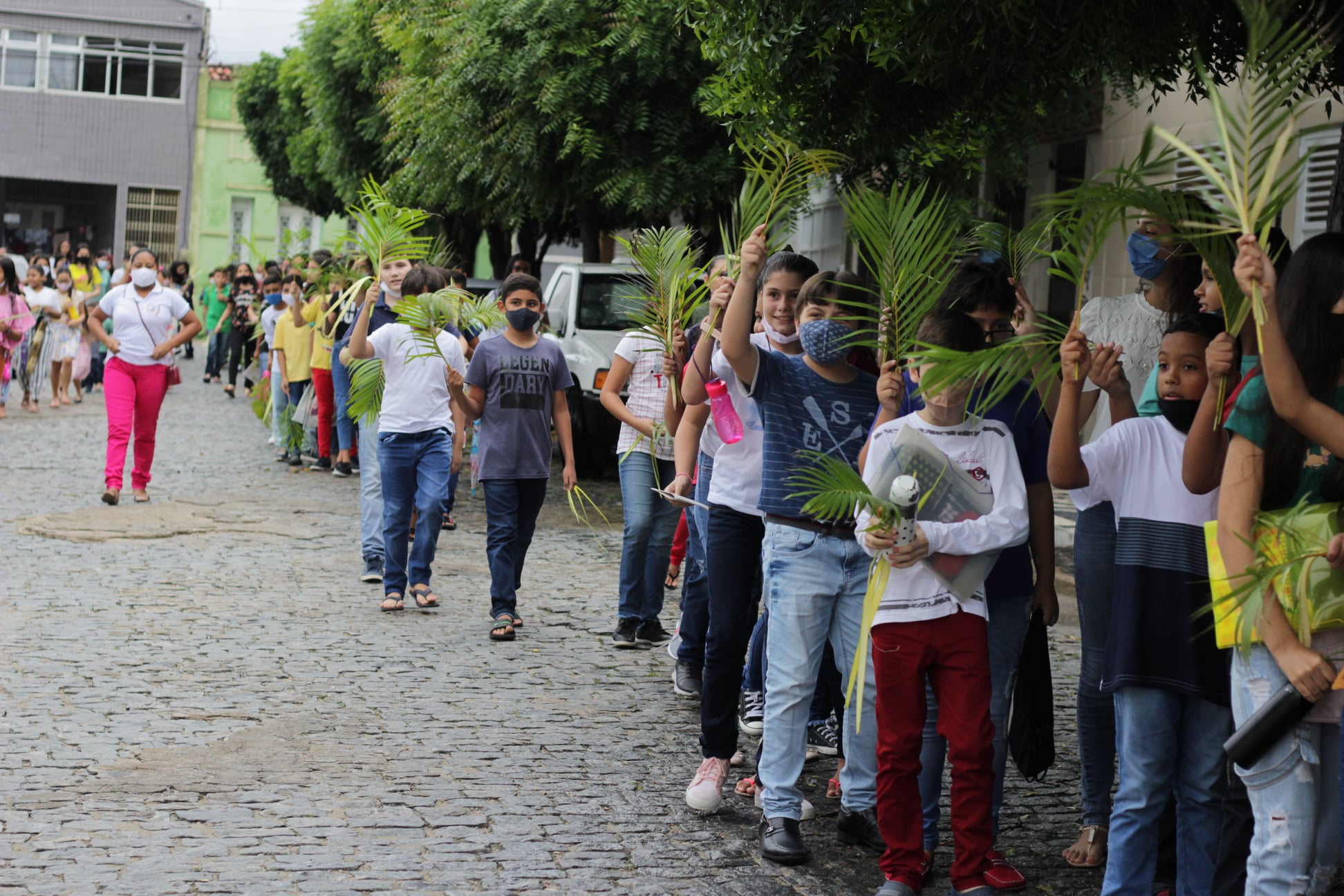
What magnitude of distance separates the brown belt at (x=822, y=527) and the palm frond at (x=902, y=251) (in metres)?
0.60

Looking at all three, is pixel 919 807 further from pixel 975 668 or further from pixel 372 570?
pixel 372 570

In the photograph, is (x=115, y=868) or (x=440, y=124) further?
(x=440, y=124)

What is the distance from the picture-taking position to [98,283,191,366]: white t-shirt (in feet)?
41.7

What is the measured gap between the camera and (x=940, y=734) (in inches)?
187

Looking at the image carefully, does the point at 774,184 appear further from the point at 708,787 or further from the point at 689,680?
the point at 689,680

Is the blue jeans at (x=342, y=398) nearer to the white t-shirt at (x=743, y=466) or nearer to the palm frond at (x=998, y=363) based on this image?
the white t-shirt at (x=743, y=466)

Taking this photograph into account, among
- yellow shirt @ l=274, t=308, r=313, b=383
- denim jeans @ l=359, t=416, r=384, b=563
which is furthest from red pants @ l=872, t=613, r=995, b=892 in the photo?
yellow shirt @ l=274, t=308, r=313, b=383

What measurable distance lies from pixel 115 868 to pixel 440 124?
46.3ft

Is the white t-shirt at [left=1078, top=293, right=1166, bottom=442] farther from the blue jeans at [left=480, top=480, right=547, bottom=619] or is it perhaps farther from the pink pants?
the pink pants

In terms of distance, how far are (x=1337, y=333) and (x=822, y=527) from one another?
1.90 metres

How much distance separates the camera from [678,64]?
1611cm

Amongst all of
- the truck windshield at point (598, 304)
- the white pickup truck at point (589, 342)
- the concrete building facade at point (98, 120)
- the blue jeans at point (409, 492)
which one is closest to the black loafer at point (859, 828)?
the blue jeans at point (409, 492)

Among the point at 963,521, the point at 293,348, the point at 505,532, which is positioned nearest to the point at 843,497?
the point at 963,521

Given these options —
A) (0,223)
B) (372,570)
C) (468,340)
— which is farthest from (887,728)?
(0,223)
